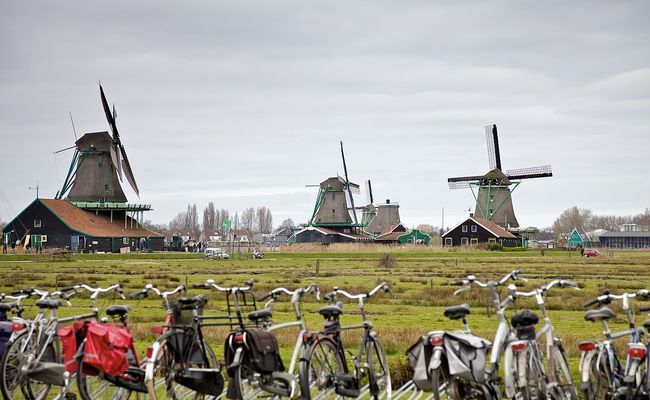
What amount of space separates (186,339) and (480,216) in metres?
97.8

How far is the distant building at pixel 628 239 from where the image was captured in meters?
170

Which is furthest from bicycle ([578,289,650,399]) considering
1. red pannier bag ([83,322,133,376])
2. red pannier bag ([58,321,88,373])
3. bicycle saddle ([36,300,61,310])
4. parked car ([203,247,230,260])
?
parked car ([203,247,230,260])

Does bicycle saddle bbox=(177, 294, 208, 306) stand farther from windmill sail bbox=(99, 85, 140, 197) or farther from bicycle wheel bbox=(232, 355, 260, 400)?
windmill sail bbox=(99, 85, 140, 197)

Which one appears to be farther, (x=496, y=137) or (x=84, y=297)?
(x=496, y=137)

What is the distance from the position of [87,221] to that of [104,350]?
78.5 meters

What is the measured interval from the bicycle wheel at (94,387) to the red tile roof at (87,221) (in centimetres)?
7548

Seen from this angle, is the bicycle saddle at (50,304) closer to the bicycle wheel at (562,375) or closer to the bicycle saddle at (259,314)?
the bicycle saddle at (259,314)

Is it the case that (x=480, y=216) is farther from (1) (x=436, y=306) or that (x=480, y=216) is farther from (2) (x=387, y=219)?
(1) (x=436, y=306)

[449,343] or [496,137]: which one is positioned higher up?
[496,137]

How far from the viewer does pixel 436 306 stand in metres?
24.3

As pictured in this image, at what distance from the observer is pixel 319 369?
8961mm

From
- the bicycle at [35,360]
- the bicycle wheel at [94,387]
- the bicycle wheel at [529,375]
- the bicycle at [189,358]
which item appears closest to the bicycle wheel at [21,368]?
the bicycle at [35,360]

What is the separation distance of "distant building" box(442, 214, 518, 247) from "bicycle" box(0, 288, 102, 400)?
89.3 m

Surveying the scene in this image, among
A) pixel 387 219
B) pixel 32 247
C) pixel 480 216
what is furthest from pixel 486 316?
pixel 387 219
